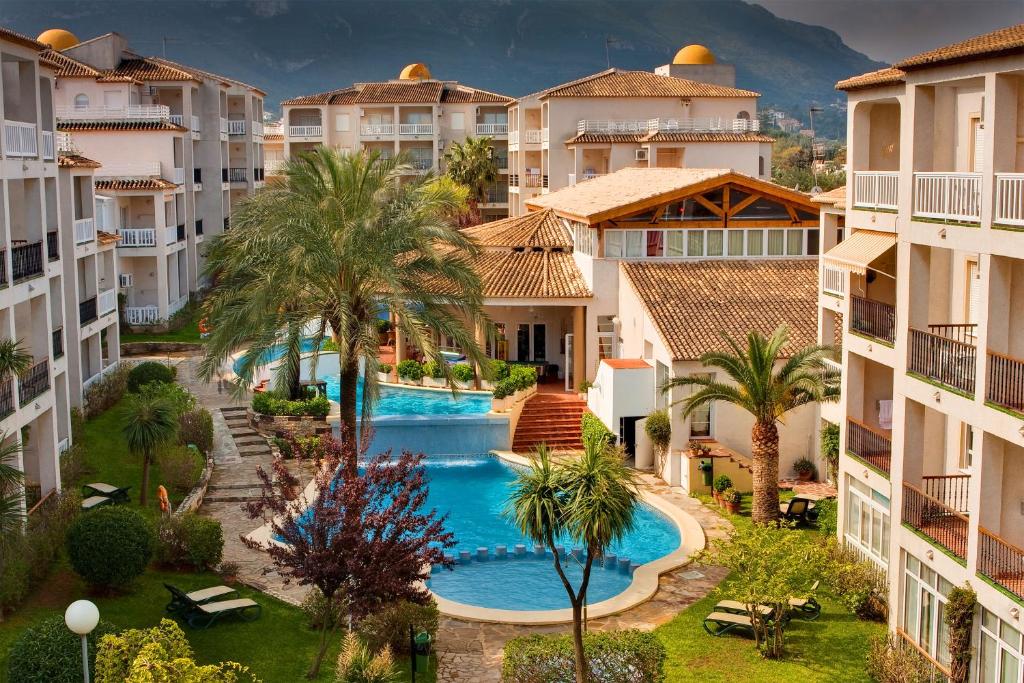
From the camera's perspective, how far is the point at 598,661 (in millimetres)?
19672

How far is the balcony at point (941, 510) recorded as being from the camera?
19.3 metres

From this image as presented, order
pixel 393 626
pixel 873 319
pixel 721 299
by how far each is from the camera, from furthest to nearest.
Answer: pixel 721 299, pixel 873 319, pixel 393 626

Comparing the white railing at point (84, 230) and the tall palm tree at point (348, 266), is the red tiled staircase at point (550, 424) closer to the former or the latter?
the tall palm tree at point (348, 266)

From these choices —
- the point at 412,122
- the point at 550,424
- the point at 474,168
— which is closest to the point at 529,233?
the point at 550,424

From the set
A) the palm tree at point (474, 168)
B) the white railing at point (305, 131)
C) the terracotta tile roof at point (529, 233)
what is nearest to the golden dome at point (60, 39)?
the white railing at point (305, 131)

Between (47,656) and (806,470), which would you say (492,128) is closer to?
(806,470)

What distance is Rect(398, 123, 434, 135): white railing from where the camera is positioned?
8569 cm

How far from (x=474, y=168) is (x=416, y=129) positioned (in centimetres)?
1370

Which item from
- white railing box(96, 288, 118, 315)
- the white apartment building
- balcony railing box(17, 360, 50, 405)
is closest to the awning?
the white apartment building

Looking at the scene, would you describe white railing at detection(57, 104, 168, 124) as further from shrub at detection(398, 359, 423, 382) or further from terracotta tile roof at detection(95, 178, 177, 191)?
shrub at detection(398, 359, 423, 382)

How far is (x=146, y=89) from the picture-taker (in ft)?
194

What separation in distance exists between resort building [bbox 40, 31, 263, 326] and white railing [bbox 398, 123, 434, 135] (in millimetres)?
21896

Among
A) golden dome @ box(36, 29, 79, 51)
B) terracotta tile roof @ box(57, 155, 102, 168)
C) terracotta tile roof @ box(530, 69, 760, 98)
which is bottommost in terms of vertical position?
terracotta tile roof @ box(57, 155, 102, 168)

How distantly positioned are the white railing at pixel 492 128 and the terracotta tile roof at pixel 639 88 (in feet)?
48.4
